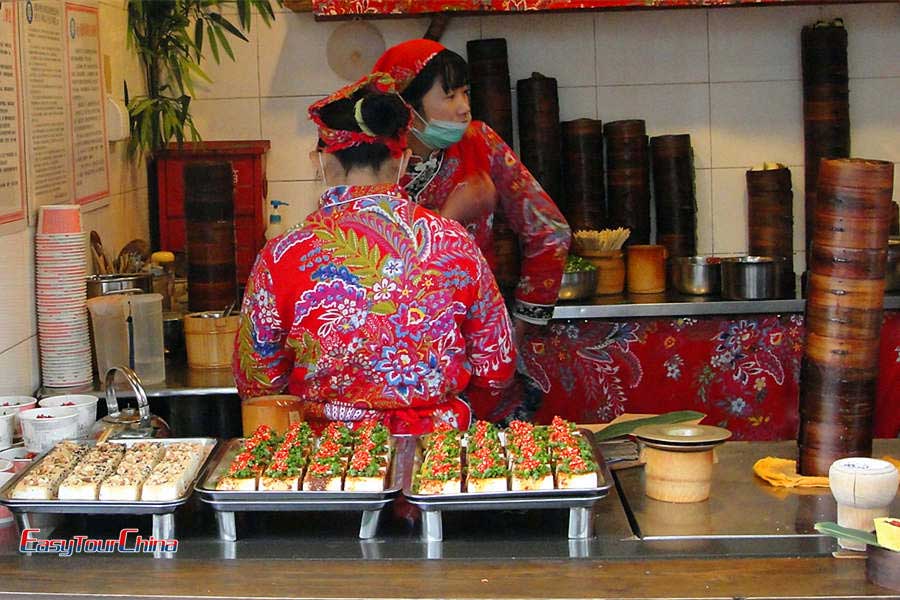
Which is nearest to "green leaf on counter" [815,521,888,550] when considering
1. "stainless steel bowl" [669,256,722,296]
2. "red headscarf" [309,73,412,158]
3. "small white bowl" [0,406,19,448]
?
"red headscarf" [309,73,412,158]

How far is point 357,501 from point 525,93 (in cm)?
312

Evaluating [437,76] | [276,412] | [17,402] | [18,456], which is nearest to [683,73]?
[437,76]

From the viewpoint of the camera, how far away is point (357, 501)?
2100 mm

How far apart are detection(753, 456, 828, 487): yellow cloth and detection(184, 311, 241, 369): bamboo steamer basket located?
1.97 metres

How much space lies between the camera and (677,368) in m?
4.55

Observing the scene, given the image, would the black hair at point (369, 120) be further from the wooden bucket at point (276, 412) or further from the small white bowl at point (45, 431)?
the small white bowl at point (45, 431)

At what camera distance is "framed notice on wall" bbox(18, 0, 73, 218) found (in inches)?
138

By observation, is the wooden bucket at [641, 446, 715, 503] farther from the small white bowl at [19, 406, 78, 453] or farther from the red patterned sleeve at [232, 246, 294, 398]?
the small white bowl at [19, 406, 78, 453]

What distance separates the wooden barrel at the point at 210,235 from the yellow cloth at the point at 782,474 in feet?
7.11

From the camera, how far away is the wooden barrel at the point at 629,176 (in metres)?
4.96

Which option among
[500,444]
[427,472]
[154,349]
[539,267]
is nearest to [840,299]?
[500,444]

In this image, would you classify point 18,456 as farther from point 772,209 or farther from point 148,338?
point 772,209

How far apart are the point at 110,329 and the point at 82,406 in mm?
910

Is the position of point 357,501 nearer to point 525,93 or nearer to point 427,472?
point 427,472
